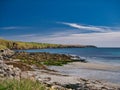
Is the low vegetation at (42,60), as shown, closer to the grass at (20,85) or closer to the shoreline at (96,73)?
the shoreline at (96,73)

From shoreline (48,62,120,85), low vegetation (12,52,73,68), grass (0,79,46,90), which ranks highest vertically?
grass (0,79,46,90)

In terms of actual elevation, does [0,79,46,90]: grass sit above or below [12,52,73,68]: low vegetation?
above

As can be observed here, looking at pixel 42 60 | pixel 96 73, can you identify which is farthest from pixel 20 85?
pixel 42 60

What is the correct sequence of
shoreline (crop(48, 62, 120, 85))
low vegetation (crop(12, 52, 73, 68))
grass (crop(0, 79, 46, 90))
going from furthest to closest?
low vegetation (crop(12, 52, 73, 68))
shoreline (crop(48, 62, 120, 85))
grass (crop(0, 79, 46, 90))

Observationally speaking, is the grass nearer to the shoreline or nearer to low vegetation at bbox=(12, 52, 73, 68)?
the shoreline

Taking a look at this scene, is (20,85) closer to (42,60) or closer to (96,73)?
(96,73)

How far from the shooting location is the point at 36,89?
10.6m

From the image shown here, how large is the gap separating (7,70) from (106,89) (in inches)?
324

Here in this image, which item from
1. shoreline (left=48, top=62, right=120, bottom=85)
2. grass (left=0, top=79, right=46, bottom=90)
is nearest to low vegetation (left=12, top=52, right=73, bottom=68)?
shoreline (left=48, top=62, right=120, bottom=85)

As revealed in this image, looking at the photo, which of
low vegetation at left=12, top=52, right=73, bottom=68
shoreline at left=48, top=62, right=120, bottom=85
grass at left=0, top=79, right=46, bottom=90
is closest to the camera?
grass at left=0, top=79, right=46, bottom=90

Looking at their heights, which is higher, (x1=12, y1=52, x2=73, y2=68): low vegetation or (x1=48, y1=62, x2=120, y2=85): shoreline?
(x1=12, y1=52, x2=73, y2=68): low vegetation

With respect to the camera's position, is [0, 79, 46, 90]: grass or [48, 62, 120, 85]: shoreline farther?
[48, 62, 120, 85]: shoreline

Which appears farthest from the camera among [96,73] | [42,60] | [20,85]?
[42,60]

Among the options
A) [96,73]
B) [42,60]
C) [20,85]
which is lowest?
[96,73]
